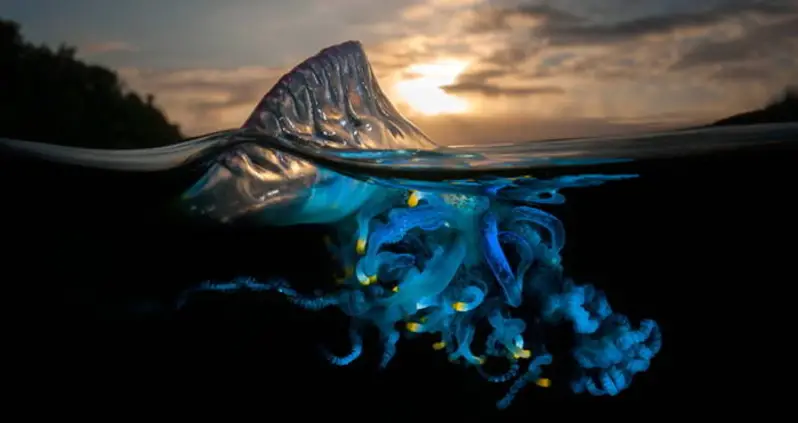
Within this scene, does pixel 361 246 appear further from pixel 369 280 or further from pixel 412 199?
pixel 412 199

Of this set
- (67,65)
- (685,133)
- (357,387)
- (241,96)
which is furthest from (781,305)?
(67,65)

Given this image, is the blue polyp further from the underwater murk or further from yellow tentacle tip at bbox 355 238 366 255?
yellow tentacle tip at bbox 355 238 366 255

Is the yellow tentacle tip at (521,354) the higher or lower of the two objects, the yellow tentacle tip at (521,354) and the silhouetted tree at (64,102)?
the lower

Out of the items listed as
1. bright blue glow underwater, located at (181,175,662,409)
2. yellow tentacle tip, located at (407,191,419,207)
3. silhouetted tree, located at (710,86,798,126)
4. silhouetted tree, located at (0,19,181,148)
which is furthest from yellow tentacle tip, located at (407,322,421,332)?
silhouetted tree, located at (710,86,798,126)

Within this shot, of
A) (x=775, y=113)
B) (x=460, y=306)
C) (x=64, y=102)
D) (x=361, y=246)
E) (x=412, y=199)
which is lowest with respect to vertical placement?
(x=460, y=306)

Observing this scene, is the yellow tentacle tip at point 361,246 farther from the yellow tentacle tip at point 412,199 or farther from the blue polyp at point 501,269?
the blue polyp at point 501,269

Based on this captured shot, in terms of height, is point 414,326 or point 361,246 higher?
point 361,246

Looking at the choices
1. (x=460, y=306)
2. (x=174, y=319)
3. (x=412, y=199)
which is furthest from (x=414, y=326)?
(x=174, y=319)

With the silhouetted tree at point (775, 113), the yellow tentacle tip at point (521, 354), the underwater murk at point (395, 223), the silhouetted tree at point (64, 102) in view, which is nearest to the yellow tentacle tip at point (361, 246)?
the underwater murk at point (395, 223)
